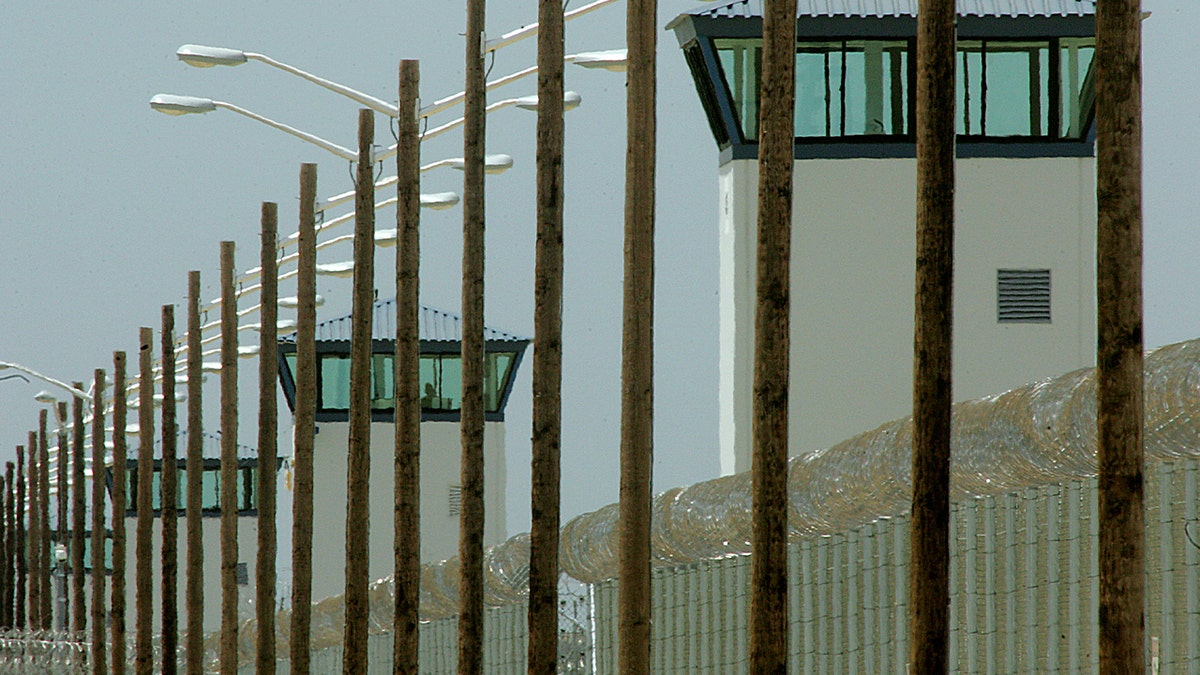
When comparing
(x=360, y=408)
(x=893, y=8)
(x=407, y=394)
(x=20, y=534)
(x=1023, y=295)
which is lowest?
(x=20, y=534)

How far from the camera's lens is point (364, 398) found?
31703 mm

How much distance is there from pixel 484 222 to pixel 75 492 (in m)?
45.8

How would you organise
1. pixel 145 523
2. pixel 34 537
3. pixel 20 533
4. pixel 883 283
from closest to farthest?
pixel 883 283 → pixel 145 523 → pixel 34 537 → pixel 20 533

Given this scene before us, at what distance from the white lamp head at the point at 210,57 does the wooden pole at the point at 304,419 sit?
5827mm

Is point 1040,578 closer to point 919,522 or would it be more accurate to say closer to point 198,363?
point 919,522

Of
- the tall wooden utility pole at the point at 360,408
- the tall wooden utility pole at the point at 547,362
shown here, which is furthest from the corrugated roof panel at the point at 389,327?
the tall wooden utility pole at the point at 547,362

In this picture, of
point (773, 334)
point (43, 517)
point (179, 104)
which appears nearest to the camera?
point (773, 334)

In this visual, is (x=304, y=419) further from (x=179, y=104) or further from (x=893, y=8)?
(x=893, y=8)

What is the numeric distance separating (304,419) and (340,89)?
8002mm

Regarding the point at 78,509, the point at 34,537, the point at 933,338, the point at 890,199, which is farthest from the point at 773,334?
the point at 34,537

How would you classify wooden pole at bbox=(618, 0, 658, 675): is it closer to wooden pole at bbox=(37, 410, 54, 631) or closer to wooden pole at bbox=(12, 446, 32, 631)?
wooden pole at bbox=(37, 410, 54, 631)

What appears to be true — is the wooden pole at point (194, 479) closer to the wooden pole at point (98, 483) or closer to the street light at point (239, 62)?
the wooden pole at point (98, 483)

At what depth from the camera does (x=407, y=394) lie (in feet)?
91.3

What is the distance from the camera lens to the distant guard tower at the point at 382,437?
81.6 meters
